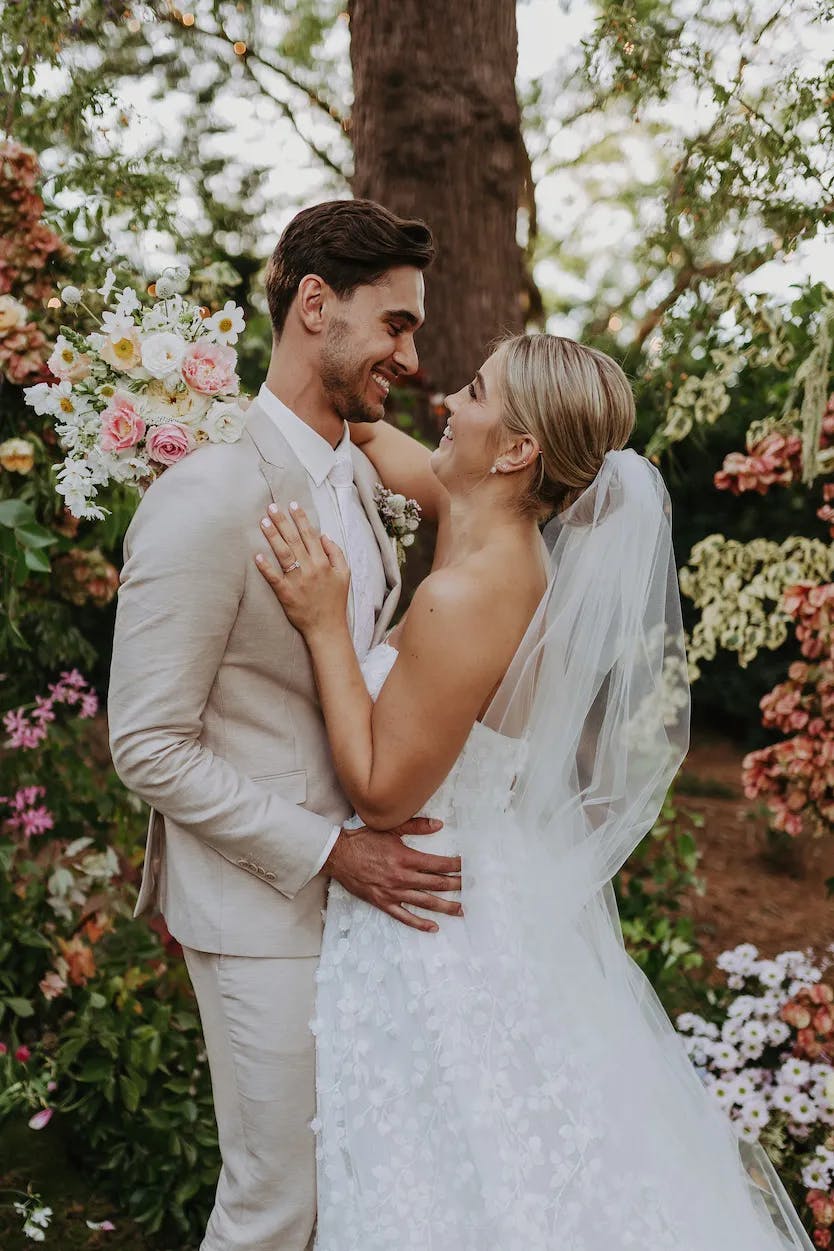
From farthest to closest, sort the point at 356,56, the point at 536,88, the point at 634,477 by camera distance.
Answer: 1. the point at 536,88
2. the point at 356,56
3. the point at 634,477

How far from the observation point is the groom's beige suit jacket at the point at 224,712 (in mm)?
2133

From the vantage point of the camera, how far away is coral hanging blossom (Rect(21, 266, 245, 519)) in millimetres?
2219

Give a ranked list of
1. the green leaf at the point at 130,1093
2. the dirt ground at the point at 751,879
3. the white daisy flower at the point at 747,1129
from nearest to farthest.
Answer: the white daisy flower at the point at 747,1129, the green leaf at the point at 130,1093, the dirt ground at the point at 751,879

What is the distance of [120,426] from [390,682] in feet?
2.33

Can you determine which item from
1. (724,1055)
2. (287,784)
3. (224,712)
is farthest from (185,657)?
(724,1055)

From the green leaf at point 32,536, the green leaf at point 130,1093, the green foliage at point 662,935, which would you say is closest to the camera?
the green leaf at point 32,536

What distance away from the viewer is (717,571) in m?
3.68

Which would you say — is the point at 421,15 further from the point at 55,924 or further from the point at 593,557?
the point at 55,924

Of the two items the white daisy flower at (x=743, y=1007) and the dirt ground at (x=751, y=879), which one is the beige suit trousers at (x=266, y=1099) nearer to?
the white daisy flower at (x=743, y=1007)

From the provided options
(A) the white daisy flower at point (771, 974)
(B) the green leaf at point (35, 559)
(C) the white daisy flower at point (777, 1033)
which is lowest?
(C) the white daisy flower at point (777, 1033)

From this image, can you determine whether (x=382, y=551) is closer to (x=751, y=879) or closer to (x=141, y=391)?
(x=141, y=391)

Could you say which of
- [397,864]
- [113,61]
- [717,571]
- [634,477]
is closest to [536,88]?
[113,61]

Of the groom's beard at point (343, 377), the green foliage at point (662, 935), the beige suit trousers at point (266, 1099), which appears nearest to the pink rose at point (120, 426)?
the groom's beard at point (343, 377)

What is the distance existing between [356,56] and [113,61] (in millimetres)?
4187
